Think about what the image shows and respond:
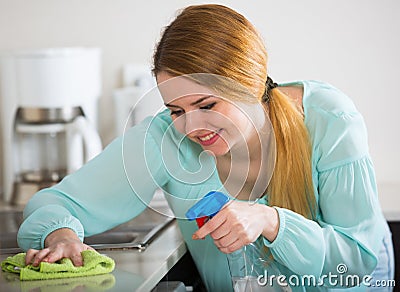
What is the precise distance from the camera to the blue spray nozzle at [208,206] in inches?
47.6

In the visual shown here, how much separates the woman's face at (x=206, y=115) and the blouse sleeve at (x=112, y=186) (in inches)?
8.6

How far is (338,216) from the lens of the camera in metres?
1.46

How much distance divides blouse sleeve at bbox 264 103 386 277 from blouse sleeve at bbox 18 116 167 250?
0.97 ft

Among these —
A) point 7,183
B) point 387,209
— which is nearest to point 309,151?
point 387,209

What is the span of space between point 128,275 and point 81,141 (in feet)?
3.12

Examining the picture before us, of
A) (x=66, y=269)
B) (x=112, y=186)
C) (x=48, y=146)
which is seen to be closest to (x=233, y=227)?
(x=66, y=269)

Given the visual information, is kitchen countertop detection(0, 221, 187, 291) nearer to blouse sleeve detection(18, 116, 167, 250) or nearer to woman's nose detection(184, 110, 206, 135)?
blouse sleeve detection(18, 116, 167, 250)

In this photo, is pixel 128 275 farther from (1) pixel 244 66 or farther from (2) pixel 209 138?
(1) pixel 244 66

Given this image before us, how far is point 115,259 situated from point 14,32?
3.80 feet

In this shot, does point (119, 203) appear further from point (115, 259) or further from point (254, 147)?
Result: point (254, 147)

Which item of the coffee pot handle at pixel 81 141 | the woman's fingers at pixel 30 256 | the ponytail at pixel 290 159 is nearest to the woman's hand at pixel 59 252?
the woman's fingers at pixel 30 256

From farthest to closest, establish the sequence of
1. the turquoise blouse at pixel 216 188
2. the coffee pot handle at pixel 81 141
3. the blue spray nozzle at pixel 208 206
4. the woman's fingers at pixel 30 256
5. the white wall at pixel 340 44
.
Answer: the white wall at pixel 340 44 → the coffee pot handle at pixel 81 141 → the turquoise blouse at pixel 216 188 → the woman's fingers at pixel 30 256 → the blue spray nozzle at pixel 208 206

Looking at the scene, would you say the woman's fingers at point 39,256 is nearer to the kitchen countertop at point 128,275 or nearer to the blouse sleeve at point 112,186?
the kitchen countertop at point 128,275

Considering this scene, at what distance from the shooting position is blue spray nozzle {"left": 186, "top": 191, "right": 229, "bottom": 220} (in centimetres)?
121
